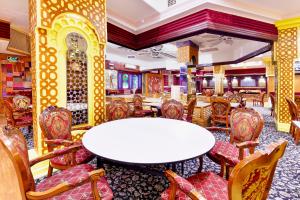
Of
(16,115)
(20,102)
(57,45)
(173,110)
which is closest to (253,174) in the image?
(173,110)

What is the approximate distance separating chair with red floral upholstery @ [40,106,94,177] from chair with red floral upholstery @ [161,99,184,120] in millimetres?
1831

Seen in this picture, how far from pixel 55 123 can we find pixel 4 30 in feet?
14.2

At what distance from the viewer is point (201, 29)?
4059 millimetres

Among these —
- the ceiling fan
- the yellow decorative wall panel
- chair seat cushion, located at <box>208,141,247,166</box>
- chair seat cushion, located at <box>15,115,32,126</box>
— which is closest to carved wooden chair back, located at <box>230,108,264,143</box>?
chair seat cushion, located at <box>208,141,247,166</box>

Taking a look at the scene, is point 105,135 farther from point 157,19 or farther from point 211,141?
point 157,19

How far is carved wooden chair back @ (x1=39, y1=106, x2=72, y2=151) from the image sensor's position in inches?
81.0

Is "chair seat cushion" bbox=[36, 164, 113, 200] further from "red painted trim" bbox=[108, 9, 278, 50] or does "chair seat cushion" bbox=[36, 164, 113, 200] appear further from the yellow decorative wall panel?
the yellow decorative wall panel

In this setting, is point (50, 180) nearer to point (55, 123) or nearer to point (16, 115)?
point (55, 123)

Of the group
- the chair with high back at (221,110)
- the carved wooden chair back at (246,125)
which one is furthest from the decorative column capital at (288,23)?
the carved wooden chair back at (246,125)

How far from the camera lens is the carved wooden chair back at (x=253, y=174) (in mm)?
834

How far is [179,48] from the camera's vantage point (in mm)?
7184

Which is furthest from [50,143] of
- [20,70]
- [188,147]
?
[20,70]

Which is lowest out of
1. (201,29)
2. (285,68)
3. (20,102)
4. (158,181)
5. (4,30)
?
(158,181)

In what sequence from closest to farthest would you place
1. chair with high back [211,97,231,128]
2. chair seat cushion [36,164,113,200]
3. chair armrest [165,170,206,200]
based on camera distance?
chair armrest [165,170,206,200] < chair seat cushion [36,164,113,200] < chair with high back [211,97,231,128]
